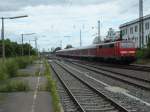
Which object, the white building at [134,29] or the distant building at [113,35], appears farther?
the white building at [134,29]

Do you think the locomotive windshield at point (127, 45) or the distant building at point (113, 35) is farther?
the distant building at point (113, 35)

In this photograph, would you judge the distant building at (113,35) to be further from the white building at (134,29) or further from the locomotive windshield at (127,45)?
the locomotive windshield at (127,45)

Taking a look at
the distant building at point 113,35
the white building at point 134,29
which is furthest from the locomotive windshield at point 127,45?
the white building at point 134,29

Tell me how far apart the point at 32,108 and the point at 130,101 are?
14.6ft

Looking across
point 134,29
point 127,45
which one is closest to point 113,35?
point 134,29

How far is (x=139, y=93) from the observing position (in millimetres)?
19234

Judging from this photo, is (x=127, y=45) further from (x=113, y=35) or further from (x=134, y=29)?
(x=113, y=35)

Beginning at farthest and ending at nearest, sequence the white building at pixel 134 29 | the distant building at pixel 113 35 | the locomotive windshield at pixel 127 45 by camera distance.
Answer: the white building at pixel 134 29 → the distant building at pixel 113 35 → the locomotive windshield at pixel 127 45

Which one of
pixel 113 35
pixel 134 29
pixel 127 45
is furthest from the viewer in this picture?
pixel 113 35

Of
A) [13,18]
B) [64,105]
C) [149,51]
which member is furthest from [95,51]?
[64,105]

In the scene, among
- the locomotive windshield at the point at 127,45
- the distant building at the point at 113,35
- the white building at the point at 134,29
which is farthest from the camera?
the white building at the point at 134,29

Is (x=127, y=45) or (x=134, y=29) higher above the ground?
(x=134, y=29)

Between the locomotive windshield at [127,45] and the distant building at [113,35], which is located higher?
the distant building at [113,35]

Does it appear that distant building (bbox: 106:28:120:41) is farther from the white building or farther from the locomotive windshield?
the locomotive windshield
